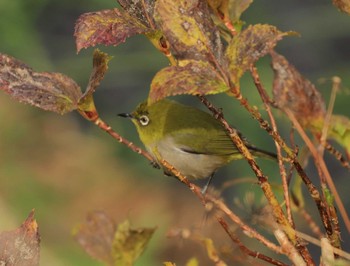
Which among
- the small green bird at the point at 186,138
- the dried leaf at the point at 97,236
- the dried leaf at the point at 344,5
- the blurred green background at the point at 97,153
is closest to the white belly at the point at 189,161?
the small green bird at the point at 186,138

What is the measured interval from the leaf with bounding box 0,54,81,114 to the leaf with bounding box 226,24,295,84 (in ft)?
0.49

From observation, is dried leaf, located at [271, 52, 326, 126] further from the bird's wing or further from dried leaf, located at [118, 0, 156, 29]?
the bird's wing

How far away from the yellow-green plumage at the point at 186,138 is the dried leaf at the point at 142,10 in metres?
1.15

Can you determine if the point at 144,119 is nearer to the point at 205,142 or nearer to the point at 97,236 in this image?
the point at 205,142

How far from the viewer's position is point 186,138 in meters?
2.09

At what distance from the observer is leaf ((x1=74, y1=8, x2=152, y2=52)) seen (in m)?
0.72

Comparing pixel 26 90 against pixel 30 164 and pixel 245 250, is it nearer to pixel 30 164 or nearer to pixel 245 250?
pixel 245 250

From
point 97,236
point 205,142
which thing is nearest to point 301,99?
point 97,236

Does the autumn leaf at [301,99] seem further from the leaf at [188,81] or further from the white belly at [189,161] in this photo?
the white belly at [189,161]

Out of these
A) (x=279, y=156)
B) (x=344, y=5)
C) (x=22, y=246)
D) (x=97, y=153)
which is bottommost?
(x=22, y=246)

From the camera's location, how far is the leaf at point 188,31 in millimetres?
690

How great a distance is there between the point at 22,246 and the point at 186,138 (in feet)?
4.57

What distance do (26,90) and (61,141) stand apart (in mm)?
2937

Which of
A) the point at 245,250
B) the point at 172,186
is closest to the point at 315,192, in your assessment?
the point at 245,250
